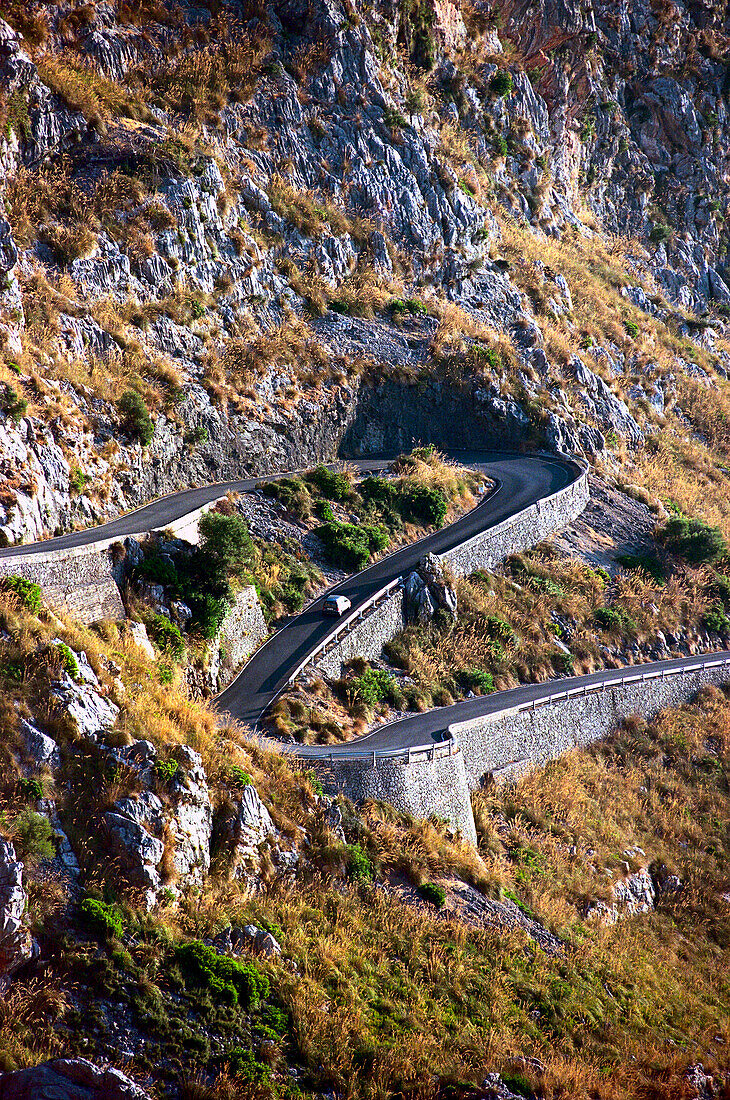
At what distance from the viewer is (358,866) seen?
18.9m

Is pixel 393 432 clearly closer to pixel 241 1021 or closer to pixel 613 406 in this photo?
pixel 613 406

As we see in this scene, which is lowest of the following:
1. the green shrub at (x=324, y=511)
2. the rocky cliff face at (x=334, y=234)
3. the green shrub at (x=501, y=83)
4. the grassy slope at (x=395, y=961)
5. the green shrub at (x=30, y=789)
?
the grassy slope at (x=395, y=961)

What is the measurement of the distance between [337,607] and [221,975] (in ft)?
51.4

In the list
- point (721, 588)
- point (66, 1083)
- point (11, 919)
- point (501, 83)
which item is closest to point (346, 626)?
point (11, 919)

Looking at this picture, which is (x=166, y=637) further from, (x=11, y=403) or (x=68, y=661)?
(x=11, y=403)

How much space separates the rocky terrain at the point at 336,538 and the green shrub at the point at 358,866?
0.27 ft

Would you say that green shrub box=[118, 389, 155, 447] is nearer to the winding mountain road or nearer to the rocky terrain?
the rocky terrain

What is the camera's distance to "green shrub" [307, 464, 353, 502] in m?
35.4

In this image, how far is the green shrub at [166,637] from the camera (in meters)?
23.0

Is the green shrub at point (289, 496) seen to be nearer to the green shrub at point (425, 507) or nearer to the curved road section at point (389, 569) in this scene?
the curved road section at point (389, 569)

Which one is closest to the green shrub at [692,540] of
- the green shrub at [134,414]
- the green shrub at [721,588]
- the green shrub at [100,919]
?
the green shrub at [721,588]

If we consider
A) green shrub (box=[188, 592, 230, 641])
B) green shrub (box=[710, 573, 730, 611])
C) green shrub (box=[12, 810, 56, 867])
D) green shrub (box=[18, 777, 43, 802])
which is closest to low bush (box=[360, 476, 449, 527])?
green shrub (box=[188, 592, 230, 641])

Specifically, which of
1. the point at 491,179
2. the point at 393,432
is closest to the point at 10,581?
the point at 393,432

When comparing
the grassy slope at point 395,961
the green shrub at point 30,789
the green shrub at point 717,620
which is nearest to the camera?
the grassy slope at point 395,961
